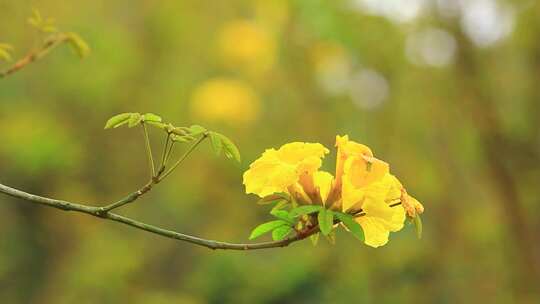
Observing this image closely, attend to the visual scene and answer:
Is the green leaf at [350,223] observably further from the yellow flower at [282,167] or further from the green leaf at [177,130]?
the green leaf at [177,130]

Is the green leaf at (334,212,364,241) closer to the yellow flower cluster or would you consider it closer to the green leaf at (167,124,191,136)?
the yellow flower cluster

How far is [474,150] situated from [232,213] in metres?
1.79

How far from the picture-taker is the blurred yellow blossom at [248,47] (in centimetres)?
500

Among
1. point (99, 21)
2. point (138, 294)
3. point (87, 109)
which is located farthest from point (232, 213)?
point (99, 21)

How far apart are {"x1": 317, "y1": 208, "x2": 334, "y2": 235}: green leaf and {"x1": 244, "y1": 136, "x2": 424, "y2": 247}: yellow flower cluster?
0.7 inches

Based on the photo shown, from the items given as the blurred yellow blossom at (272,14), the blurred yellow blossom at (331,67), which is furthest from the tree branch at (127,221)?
the blurred yellow blossom at (272,14)

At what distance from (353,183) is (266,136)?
430 cm


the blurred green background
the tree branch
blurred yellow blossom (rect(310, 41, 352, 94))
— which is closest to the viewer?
the tree branch

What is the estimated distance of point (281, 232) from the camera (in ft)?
3.23

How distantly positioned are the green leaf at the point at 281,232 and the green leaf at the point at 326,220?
88 millimetres

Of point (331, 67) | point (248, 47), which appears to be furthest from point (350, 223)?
point (248, 47)

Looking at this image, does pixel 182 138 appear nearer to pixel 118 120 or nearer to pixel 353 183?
pixel 118 120

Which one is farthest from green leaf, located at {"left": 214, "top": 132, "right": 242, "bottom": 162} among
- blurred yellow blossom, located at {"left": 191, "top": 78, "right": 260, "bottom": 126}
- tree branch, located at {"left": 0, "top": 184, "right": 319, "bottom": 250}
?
blurred yellow blossom, located at {"left": 191, "top": 78, "right": 260, "bottom": 126}

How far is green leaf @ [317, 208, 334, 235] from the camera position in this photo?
871 mm
